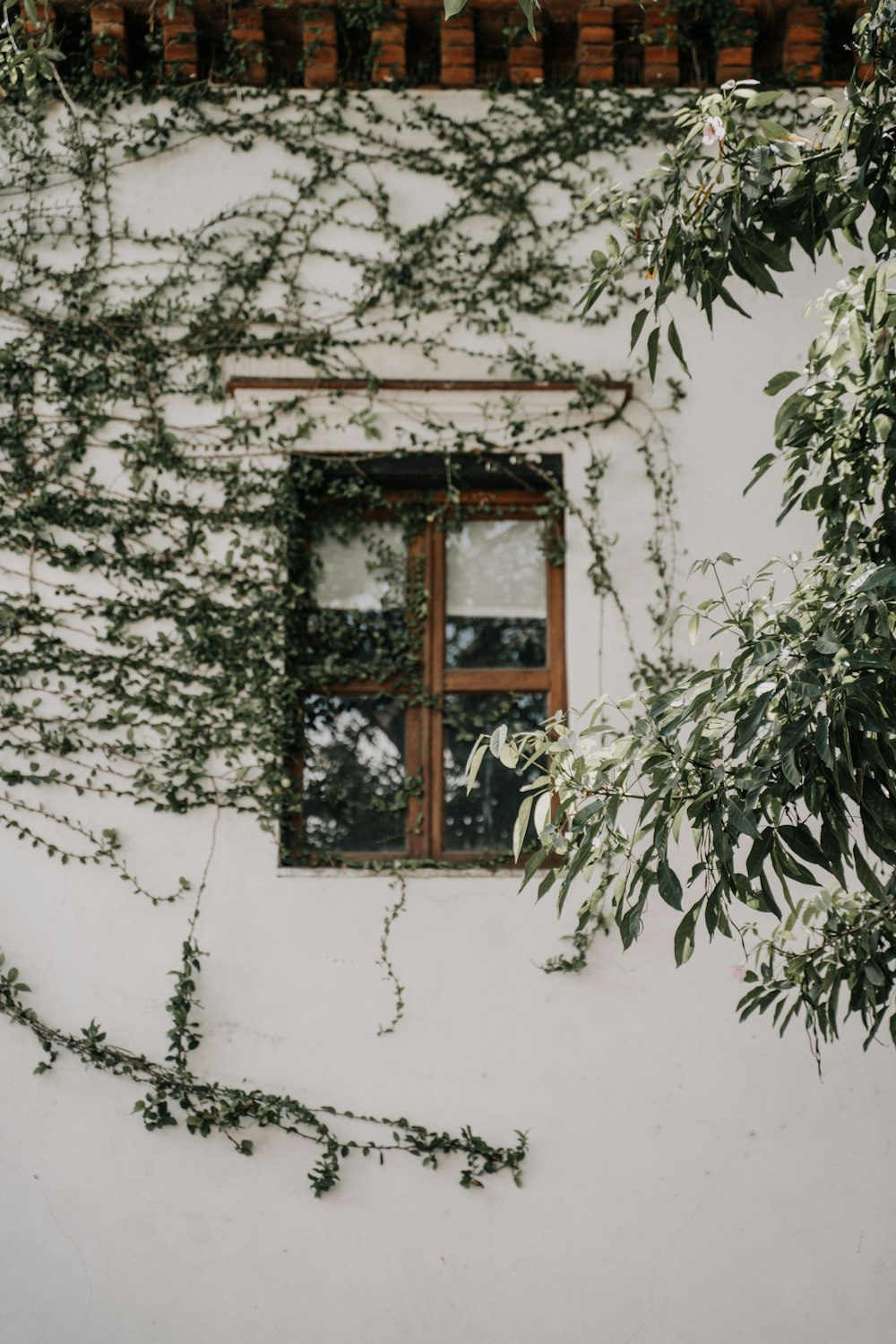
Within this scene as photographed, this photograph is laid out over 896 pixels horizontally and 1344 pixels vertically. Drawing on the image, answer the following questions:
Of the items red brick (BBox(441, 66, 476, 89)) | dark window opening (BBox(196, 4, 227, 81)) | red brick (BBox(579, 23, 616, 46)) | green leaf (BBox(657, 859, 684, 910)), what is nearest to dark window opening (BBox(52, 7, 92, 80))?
dark window opening (BBox(196, 4, 227, 81))

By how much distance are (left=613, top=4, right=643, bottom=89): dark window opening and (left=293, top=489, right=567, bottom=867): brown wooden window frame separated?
146 centimetres

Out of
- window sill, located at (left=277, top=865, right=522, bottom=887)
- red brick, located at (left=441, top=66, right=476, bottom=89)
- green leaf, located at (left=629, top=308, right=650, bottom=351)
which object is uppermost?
red brick, located at (left=441, top=66, right=476, bottom=89)

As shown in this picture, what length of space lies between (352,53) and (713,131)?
2546 millimetres

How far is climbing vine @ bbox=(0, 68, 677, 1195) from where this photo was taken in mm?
3814

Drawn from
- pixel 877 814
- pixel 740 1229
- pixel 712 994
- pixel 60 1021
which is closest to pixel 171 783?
pixel 60 1021

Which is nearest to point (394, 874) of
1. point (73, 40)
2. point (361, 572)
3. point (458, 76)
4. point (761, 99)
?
point (361, 572)

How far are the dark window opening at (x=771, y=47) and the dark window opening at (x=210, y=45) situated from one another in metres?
1.78

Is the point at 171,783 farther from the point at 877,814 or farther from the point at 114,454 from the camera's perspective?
the point at 877,814

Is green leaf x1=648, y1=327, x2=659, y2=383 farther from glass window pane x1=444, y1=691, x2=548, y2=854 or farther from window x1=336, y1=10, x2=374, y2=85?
window x1=336, y1=10, x2=374, y2=85

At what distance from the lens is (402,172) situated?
418 cm

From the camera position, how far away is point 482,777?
3926 millimetres

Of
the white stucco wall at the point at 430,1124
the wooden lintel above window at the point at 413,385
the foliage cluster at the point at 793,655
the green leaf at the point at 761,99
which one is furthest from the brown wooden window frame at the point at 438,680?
the green leaf at the point at 761,99

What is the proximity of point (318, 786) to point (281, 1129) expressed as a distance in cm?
100

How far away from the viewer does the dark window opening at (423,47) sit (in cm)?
418
